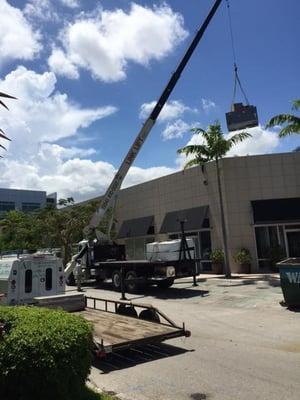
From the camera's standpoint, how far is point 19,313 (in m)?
6.18

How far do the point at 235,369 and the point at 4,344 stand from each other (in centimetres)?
397

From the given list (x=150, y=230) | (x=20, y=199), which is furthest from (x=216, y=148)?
(x=20, y=199)

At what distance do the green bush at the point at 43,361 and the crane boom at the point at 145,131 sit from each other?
17.7 meters

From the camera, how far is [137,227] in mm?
33781

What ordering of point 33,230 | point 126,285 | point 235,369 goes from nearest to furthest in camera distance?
point 235,369, point 126,285, point 33,230

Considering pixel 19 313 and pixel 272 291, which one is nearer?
pixel 19 313

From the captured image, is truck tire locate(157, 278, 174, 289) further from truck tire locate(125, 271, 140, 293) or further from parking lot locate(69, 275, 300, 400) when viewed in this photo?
parking lot locate(69, 275, 300, 400)

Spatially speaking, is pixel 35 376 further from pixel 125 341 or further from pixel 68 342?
pixel 125 341

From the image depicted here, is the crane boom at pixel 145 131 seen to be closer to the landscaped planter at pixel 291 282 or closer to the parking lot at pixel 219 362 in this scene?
the parking lot at pixel 219 362

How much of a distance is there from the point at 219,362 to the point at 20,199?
119216 millimetres

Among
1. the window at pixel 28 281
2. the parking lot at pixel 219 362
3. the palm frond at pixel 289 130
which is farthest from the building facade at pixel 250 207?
the window at pixel 28 281

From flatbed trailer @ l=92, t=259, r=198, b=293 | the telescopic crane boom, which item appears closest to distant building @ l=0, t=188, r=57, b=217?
the telescopic crane boom

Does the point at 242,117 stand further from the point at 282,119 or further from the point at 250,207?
the point at 250,207

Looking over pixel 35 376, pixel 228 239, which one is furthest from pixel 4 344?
pixel 228 239
